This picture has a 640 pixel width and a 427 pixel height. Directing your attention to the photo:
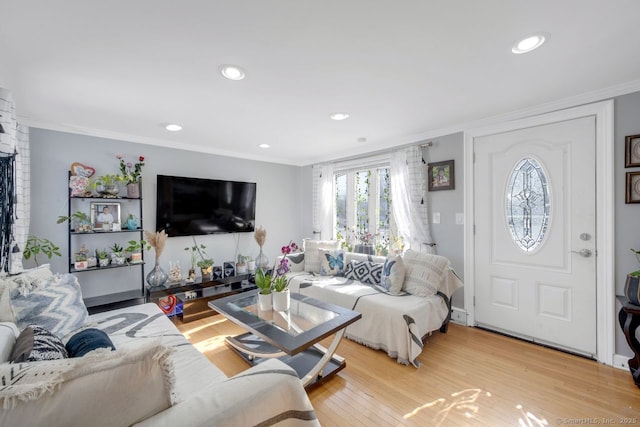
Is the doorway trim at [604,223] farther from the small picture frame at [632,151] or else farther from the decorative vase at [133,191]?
the decorative vase at [133,191]

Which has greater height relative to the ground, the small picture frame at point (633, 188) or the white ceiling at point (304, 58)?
the white ceiling at point (304, 58)

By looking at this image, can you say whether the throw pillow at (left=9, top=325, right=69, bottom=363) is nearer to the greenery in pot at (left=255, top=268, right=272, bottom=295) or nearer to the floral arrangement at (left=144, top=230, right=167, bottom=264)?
the greenery in pot at (left=255, top=268, right=272, bottom=295)

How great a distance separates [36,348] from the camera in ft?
3.30

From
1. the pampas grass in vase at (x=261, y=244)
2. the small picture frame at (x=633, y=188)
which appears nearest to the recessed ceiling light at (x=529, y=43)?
the small picture frame at (x=633, y=188)

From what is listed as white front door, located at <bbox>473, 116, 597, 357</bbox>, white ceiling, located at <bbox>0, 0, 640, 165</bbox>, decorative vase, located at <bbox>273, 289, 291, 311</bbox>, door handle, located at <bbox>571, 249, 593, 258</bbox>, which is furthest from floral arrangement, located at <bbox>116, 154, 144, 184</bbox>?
→ door handle, located at <bbox>571, 249, 593, 258</bbox>

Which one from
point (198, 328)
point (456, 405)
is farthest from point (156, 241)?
point (456, 405)

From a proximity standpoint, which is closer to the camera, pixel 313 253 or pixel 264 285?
pixel 264 285

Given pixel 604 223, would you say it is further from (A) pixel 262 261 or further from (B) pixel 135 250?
(B) pixel 135 250

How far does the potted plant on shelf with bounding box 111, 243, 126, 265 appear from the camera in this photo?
10.3ft

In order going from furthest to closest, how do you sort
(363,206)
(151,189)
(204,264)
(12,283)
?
(363,206), (204,264), (151,189), (12,283)

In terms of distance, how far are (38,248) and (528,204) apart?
4917 mm

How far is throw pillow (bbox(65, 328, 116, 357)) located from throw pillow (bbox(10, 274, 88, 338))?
58 cm

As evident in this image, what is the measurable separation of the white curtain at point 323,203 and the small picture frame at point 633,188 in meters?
3.30

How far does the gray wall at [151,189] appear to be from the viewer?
288 cm
